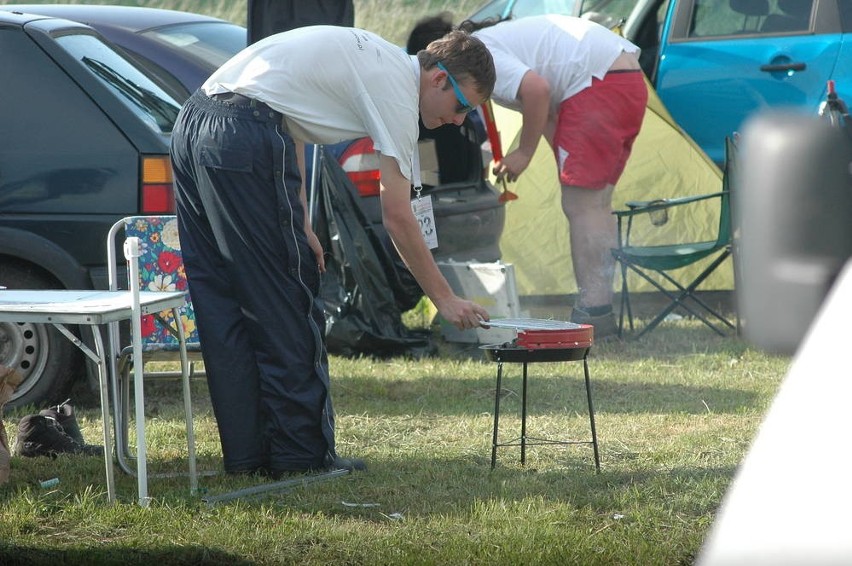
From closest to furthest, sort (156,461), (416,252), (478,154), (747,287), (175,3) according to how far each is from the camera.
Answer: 1. (747,287)
2. (416,252)
3. (156,461)
4. (478,154)
5. (175,3)

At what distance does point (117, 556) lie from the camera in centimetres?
368

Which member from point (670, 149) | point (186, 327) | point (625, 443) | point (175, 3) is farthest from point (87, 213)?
point (175, 3)

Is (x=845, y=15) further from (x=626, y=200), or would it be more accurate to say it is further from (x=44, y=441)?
(x=44, y=441)

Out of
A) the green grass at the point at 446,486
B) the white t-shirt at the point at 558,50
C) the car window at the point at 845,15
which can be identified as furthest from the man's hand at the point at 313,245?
the car window at the point at 845,15

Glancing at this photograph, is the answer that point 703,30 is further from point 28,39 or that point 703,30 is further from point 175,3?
point 175,3

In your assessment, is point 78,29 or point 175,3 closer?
point 78,29

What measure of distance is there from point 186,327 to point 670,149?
12.1 ft

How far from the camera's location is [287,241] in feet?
14.1

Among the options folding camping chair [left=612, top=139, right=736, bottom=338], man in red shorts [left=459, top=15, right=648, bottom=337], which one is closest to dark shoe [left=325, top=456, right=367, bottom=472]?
man in red shorts [left=459, top=15, right=648, bottom=337]

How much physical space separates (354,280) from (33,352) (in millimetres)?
1702

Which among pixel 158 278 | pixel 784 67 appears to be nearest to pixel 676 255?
pixel 784 67

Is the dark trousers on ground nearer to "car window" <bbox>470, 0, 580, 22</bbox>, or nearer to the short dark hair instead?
the short dark hair

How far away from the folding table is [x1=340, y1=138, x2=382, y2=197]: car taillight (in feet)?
8.24

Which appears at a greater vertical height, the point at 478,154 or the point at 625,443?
the point at 478,154
